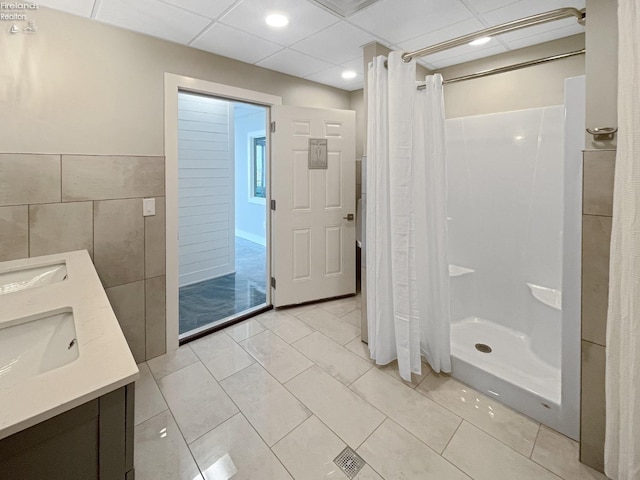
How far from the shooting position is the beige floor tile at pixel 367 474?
1349mm

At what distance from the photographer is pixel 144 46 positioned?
2041 mm

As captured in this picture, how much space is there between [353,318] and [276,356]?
898 mm

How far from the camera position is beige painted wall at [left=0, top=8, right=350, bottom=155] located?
165 cm

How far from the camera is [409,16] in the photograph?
73.0 inches

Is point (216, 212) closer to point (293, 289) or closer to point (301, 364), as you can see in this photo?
point (293, 289)

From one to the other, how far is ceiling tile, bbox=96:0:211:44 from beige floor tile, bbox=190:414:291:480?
7.59 ft


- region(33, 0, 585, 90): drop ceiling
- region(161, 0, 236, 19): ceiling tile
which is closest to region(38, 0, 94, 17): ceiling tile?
region(33, 0, 585, 90): drop ceiling

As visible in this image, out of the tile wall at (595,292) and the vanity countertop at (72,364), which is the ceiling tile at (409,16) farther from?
the vanity countertop at (72,364)

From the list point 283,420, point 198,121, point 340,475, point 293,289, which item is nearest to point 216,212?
point 198,121

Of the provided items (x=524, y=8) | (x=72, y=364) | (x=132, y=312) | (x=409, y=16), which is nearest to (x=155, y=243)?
(x=132, y=312)

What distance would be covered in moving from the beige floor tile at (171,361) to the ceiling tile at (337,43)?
7.88 feet

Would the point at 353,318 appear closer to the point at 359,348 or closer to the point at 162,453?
the point at 359,348

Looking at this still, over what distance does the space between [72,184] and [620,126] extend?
8.72 ft

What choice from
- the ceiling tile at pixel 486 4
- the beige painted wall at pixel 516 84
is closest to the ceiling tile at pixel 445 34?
the ceiling tile at pixel 486 4
